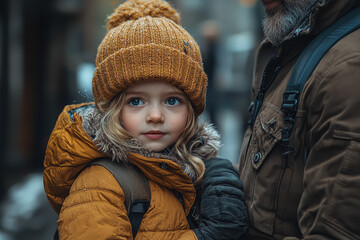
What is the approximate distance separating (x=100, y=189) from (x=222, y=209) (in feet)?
1.91

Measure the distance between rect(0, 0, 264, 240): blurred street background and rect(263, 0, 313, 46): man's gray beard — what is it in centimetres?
274

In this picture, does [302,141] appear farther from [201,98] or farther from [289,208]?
[201,98]

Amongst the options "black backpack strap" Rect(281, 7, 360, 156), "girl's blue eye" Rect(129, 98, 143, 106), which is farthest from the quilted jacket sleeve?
"black backpack strap" Rect(281, 7, 360, 156)

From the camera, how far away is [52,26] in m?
8.71

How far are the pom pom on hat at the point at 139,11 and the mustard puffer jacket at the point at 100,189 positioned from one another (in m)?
0.68

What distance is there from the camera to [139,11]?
2.50 m

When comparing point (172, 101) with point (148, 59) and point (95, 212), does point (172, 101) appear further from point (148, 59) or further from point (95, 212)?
point (95, 212)

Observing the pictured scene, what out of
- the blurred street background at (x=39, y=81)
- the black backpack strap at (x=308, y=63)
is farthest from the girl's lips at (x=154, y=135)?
the blurred street background at (x=39, y=81)

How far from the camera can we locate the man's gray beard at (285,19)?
80.3 inches

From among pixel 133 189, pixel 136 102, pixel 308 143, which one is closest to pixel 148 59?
pixel 136 102

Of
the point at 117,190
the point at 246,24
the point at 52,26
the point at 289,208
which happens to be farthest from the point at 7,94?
the point at 246,24

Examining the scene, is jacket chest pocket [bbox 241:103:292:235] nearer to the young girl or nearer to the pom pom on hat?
the young girl

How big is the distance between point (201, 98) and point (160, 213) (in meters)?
0.72

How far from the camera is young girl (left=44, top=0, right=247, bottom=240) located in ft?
6.40
